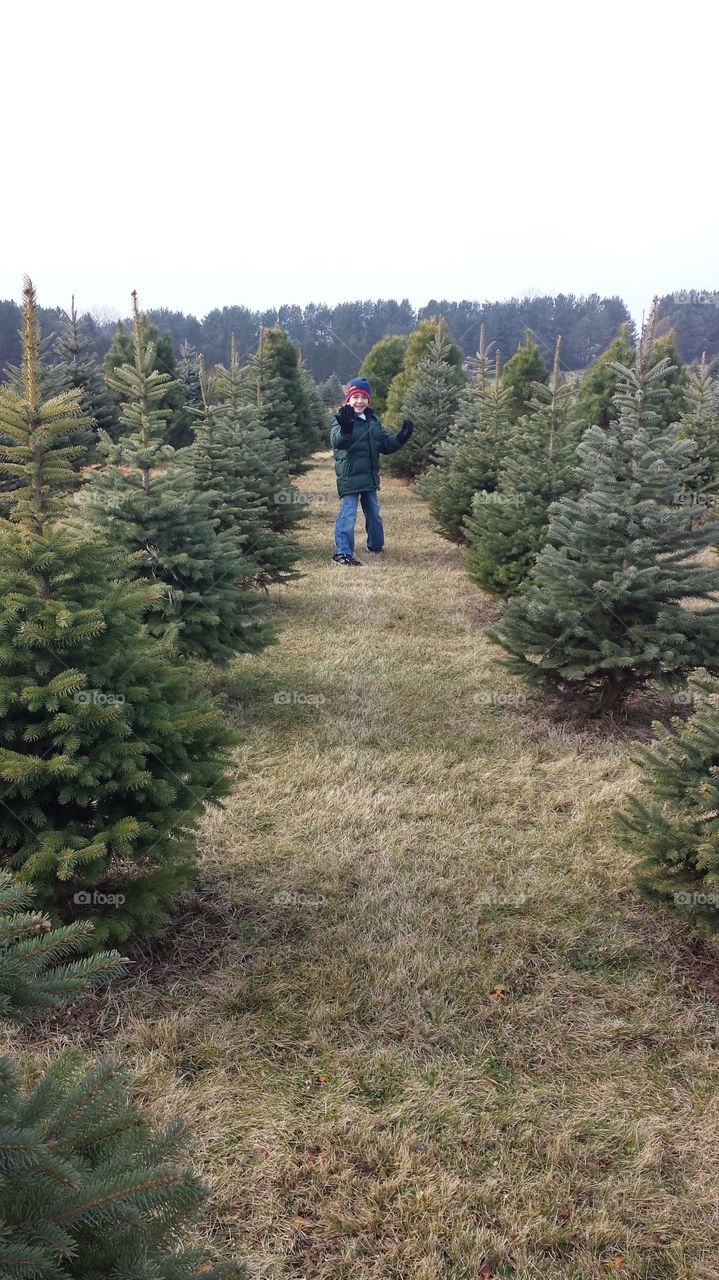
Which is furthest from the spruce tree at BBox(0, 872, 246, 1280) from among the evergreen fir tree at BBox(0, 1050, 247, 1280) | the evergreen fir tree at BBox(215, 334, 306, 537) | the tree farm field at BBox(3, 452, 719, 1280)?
the evergreen fir tree at BBox(215, 334, 306, 537)

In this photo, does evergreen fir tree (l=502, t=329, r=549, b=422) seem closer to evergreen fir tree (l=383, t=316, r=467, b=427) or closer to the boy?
evergreen fir tree (l=383, t=316, r=467, b=427)

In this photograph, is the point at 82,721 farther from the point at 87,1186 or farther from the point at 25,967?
the point at 87,1186

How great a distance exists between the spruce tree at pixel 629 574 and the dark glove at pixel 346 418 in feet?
19.2

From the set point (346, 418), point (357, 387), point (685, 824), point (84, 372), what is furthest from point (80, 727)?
point (84, 372)

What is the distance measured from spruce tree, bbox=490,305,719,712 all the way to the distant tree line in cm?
4115

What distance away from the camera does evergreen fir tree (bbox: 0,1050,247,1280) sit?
117 cm

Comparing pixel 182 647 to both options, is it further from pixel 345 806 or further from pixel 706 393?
pixel 706 393

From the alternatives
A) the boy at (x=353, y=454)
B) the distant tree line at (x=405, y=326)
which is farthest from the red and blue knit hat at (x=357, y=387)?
the distant tree line at (x=405, y=326)

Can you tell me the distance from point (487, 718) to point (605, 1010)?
10.9ft

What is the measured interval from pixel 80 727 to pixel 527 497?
660 cm

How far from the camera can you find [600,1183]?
8.60 ft

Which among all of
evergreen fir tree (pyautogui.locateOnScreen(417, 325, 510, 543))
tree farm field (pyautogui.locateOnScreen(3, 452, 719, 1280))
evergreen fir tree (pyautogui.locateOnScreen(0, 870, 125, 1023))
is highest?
evergreen fir tree (pyautogui.locateOnScreen(417, 325, 510, 543))

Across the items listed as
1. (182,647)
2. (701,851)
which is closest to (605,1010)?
(701,851)

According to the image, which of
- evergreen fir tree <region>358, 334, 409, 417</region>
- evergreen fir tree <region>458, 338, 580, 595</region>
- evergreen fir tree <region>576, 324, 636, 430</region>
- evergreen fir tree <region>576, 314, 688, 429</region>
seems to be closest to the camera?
evergreen fir tree <region>458, 338, 580, 595</region>
